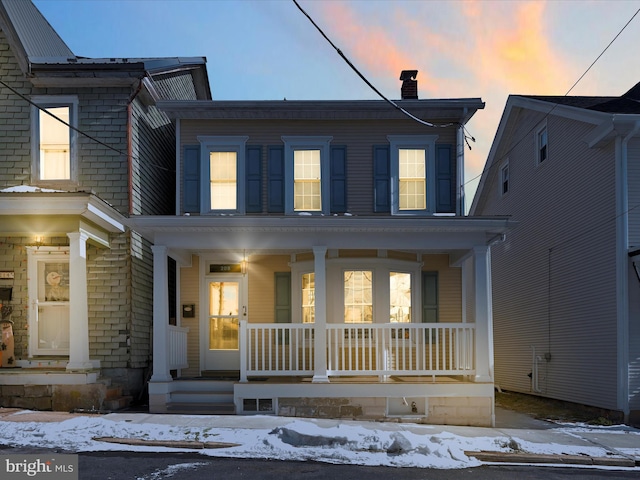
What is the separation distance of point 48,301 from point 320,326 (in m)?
5.48

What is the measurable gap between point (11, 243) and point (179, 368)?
408cm

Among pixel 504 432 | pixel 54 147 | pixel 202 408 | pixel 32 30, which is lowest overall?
pixel 504 432

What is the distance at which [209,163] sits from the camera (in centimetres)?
1361

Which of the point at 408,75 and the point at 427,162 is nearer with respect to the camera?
the point at 427,162

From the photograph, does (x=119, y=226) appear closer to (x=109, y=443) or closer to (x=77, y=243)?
(x=77, y=243)

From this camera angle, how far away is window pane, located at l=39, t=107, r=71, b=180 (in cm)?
1281

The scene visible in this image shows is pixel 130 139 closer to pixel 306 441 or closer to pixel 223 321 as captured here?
pixel 223 321

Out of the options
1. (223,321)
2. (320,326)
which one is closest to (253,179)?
(223,321)

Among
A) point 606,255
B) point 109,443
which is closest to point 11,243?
point 109,443

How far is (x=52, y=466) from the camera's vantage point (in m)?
7.20

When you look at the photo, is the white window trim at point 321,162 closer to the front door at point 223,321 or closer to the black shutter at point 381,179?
the black shutter at point 381,179

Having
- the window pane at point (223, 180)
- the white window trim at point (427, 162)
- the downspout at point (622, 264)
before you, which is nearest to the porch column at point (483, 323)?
the white window trim at point (427, 162)

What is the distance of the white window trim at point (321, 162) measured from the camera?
1348 centimetres
